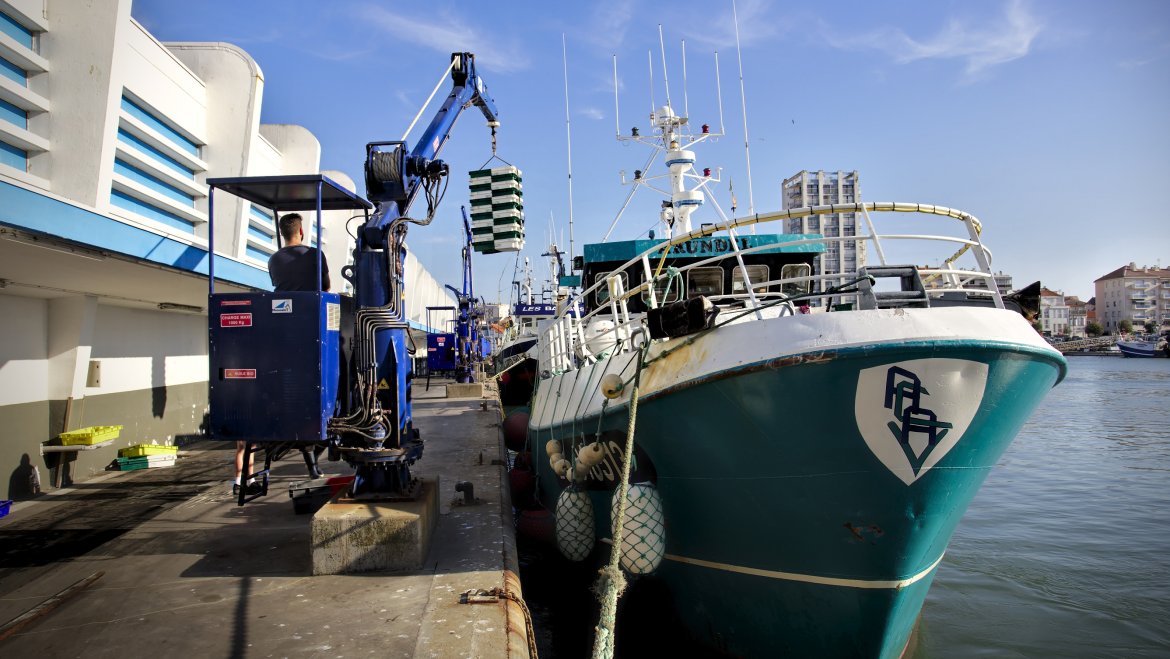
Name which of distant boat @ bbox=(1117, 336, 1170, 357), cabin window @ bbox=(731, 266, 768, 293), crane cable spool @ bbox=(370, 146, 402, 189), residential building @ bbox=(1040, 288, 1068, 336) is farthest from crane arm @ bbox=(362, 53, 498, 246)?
residential building @ bbox=(1040, 288, 1068, 336)

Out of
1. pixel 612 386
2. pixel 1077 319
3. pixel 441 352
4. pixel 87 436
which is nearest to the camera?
pixel 612 386

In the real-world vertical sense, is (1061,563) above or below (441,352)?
below

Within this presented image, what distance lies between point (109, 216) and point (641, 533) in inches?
219

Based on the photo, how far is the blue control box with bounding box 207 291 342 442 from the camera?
436cm

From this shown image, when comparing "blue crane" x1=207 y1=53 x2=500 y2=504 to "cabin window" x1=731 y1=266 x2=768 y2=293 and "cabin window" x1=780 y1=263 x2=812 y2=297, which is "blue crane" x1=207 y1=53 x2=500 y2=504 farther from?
"cabin window" x1=780 y1=263 x2=812 y2=297

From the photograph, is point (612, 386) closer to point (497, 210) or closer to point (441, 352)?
point (497, 210)

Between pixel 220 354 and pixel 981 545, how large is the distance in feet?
31.0

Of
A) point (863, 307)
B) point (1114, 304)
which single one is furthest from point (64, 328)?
point (1114, 304)

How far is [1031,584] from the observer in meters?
7.30

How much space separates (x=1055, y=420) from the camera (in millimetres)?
21766

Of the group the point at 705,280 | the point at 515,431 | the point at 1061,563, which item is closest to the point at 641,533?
the point at 705,280

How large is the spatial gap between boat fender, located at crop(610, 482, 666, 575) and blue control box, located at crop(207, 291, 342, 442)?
2175 mm

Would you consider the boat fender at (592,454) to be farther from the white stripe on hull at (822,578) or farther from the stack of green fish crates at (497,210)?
the stack of green fish crates at (497,210)

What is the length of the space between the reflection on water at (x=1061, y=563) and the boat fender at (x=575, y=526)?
127 inches
